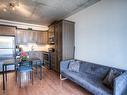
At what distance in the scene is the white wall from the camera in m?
2.28

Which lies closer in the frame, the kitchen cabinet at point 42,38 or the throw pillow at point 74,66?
the throw pillow at point 74,66

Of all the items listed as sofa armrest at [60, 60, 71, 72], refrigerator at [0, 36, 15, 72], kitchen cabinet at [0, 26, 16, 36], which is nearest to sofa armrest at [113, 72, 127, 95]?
sofa armrest at [60, 60, 71, 72]

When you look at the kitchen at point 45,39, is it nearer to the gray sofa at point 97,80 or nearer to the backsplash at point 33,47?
the backsplash at point 33,47

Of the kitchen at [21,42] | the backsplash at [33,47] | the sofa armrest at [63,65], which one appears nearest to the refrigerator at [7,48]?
the kitchen at [21,42]

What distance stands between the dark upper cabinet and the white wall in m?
2.91

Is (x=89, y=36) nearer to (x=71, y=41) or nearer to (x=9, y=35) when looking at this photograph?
(x=71, y=41)

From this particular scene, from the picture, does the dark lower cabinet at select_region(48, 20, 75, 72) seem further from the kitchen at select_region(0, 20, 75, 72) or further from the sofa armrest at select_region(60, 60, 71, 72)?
the sofa armrest at select_region(60, 60, 71, 72)

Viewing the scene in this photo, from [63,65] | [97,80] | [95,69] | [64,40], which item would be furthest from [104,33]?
[63,65]

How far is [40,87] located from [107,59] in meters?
2.26

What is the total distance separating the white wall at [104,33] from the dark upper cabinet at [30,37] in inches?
115

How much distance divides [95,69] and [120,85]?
979 millimetres

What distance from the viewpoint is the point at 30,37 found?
5406 millimetres

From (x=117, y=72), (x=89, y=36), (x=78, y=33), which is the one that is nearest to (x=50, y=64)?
(x=78, y=33)

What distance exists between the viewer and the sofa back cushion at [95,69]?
2.48 m
